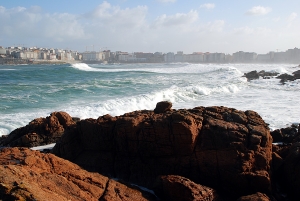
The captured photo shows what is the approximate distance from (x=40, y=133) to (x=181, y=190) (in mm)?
5474

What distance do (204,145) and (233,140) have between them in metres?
0.59

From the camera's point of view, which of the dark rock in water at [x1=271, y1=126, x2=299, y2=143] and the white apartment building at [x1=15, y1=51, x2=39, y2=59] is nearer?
the dark rock in water at [x1=271, y1=126, x2=299, y2=143]

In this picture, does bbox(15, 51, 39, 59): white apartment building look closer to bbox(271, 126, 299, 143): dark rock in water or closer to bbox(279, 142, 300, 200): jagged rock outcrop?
bbox(271, 126, 299, 143): dark rock in water

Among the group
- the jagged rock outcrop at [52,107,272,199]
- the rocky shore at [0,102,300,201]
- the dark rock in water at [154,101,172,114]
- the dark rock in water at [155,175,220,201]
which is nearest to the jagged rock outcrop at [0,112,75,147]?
the rocky shore at [0,102,300,201]

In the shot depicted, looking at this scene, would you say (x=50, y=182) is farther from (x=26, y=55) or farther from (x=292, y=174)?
(x=26, y=55)

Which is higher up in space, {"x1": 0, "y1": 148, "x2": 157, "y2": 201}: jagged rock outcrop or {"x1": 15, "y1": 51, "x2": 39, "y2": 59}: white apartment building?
{"x1": 15, "y1": 51, "x2": 39, "y2": 59}: white apartment building

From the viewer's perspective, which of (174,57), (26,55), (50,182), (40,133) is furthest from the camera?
→ (174,57)

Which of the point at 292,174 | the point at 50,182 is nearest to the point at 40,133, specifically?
the point at 50,182

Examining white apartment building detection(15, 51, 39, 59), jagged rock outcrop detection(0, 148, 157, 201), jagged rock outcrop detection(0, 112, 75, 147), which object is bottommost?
jagged rock outcrop detection(0, 112, 75, 147)

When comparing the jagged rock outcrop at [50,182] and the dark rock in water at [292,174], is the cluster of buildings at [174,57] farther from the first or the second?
the jagged rock outcrop at [50,182]

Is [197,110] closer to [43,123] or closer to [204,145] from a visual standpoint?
[204,145]

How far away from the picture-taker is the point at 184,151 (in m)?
5.81

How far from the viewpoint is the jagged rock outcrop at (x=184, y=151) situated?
5.55 m

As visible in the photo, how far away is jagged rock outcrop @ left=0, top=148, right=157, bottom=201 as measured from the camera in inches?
140
